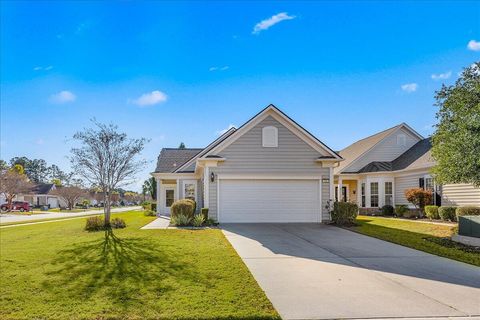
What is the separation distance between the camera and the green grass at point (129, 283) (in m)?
5.28

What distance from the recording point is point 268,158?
723 inches

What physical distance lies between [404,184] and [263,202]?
11826 mm

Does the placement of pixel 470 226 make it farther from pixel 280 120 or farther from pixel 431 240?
pixel 280 120

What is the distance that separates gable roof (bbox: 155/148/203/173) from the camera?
28.5m

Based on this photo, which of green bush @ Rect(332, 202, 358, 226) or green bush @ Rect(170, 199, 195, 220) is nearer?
green bush @ Rect(170, 199, 195, 220)

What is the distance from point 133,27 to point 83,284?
473 inches

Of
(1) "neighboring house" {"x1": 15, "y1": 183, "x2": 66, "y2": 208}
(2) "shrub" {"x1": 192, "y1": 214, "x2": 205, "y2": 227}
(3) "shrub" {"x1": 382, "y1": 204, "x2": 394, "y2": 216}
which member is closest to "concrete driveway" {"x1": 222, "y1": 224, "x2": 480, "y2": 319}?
(2) "shrub" {"x1": 192, "y1": 214, "x2": 205, "y2": 227}

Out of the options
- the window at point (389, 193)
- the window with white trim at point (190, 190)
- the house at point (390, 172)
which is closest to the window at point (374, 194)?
the house at point (390, 172)

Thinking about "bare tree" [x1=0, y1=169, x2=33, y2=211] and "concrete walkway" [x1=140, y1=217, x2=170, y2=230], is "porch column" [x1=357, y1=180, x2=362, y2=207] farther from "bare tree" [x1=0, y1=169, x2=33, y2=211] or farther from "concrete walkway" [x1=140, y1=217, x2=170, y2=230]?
"bare tree" [x1=0, y1=169, x2=33, y2=211]

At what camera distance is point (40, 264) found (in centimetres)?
862

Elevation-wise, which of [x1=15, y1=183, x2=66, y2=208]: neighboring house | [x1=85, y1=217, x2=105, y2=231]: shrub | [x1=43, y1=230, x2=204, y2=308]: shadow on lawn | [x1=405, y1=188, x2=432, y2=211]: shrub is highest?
[x1=405, y1=188, x2=432, y2=211]: shrub

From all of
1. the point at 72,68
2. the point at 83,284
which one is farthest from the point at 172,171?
the point at 83,284

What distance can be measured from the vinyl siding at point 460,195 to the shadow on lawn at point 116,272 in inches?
645

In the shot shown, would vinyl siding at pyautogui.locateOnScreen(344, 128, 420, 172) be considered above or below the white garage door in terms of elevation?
above
